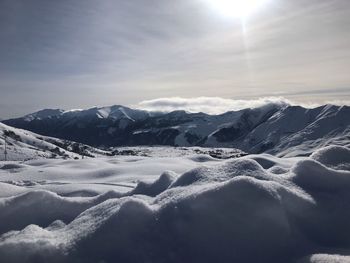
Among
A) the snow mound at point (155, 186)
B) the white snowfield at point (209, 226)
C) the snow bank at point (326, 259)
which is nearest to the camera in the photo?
the snow bank at point (326, 259)

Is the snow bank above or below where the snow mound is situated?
below

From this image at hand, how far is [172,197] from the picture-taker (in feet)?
Answer: 26.8

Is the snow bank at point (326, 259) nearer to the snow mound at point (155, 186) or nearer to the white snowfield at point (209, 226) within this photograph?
the white snowfield at point (209, 226)

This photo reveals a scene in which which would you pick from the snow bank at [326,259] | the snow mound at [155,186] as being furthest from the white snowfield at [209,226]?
the snow mound at [155,186]

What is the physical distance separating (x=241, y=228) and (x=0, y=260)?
4616 millimetres

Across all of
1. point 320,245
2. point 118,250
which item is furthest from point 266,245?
point 118,250

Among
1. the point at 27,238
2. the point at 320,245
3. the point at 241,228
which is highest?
the point at 27,238

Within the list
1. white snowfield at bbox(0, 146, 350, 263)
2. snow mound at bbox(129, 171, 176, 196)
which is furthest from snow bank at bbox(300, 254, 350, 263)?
snow mound at bbox(129, 171, 176, 196)

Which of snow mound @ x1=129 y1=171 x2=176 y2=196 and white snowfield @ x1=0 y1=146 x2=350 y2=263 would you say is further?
snow mound @ x1=129 y1=171 x2=176 y2=196

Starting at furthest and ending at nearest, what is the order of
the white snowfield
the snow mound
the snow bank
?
the snow mound, the white snowfield, the snow bank

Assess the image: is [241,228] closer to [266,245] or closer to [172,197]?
[266,245]

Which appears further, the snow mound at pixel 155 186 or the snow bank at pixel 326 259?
the snow mound at pixel 155 186

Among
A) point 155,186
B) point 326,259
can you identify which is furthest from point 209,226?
point 155,186

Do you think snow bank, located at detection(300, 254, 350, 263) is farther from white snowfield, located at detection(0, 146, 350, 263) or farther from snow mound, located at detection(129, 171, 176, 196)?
snow mound, located at detection(129, 171, 176, 196)
